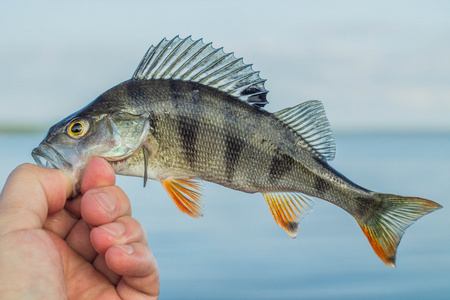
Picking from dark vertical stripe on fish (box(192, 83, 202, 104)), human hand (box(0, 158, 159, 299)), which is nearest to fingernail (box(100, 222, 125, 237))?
human hand (box(0, 158, 159, 299))

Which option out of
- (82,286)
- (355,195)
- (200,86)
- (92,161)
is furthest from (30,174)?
(355,195)

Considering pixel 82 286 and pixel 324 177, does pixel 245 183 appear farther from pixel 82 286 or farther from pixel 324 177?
pixel 82 286

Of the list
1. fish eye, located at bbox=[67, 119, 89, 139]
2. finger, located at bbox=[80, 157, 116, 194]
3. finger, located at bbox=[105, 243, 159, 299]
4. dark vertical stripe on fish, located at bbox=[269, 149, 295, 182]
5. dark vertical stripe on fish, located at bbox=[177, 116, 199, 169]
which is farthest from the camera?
dark vertical stripe on fish, located at bbox=[269, 149, 295, 182]

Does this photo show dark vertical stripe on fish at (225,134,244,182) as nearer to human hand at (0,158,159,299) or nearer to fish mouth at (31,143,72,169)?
human hand at (0,158,159,299)

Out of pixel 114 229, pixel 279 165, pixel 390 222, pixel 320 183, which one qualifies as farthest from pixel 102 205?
pixel 390 222

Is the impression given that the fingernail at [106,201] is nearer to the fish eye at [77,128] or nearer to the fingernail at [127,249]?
the fingernail at [127,249]

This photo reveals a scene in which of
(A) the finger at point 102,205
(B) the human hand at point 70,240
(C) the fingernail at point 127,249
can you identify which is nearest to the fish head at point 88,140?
(B) the human hand at point 70,240

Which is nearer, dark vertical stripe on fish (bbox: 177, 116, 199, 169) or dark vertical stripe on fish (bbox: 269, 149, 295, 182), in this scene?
dark vertical stripe on fish (bbox: 177, 116, 199, 169)

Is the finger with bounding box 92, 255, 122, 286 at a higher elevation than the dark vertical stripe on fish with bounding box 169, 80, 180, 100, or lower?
lower

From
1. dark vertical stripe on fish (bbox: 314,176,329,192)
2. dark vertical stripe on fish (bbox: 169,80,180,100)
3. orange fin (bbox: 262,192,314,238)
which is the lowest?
orange fin (bbox: 262,192,314,238)
